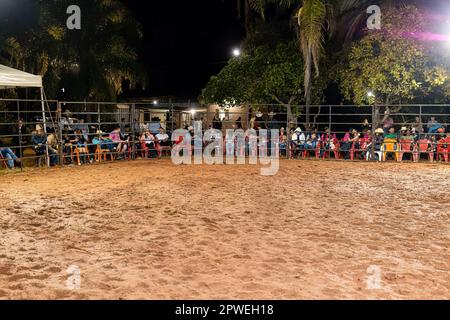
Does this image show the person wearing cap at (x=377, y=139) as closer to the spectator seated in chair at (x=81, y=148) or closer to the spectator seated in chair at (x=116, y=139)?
the spectator seated in chair at (x=116, y=139)

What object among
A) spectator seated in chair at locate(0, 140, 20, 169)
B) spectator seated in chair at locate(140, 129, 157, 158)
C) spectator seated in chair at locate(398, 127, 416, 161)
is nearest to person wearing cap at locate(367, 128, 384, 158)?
spectator seated in chair at locate(398, 127, 416, 161)

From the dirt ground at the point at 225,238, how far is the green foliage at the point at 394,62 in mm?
5583

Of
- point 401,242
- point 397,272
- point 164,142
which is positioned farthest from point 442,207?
point 164,142

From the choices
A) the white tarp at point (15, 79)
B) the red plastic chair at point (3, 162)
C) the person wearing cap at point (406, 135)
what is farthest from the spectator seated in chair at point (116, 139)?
the person wearing cap at point (406, 135)

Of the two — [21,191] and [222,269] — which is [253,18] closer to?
[21,191]

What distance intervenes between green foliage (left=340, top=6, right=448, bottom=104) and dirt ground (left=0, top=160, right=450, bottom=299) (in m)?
5.58

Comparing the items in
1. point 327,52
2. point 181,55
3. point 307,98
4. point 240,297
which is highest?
point 181,55

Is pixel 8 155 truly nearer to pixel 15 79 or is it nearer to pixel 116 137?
pixel 15 79

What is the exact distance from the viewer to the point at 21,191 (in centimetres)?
862

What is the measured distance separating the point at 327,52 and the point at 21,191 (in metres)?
12.0

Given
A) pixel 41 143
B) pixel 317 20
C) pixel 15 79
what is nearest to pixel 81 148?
pixel 41 143

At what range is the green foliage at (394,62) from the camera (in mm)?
14188

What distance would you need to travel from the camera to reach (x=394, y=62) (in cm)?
1439

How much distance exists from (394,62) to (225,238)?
11162 millimetres
